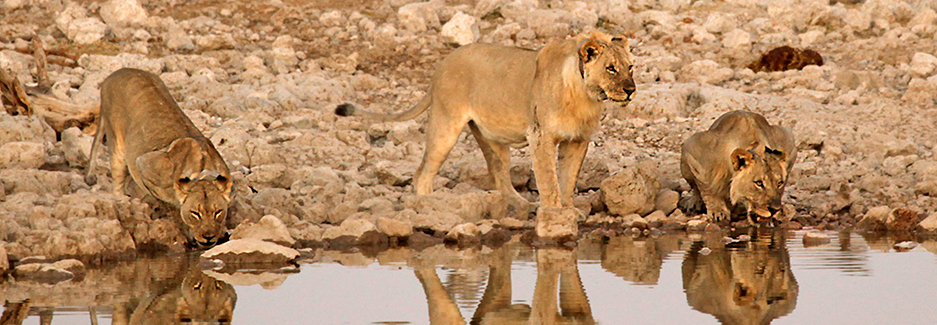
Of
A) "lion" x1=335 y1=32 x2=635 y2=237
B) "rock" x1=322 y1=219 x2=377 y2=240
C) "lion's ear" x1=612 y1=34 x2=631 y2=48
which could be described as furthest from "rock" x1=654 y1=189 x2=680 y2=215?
"rock" x1=322 y1=219 x2=377 y2=240

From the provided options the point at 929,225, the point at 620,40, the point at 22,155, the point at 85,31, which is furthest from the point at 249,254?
the point at 85,31

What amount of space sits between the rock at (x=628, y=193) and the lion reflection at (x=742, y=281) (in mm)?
1215

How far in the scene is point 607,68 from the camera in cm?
1060

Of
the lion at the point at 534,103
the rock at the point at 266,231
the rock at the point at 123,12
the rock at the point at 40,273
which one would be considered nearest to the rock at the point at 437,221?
the lion at the point at 534,103

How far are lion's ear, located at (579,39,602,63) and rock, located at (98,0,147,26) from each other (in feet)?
41.1

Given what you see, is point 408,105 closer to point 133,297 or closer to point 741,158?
point 741,158

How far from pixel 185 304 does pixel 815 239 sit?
19.4 ft

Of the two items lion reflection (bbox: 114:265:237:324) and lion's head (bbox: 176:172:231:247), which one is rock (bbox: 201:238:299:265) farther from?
lion reflection (bbox: 114:265:237:324)

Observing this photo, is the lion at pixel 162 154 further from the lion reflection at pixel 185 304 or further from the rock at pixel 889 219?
the rock at pixel 889 219

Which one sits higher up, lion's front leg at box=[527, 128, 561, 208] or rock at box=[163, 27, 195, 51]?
rock at box=[163, 27, 195, 51]

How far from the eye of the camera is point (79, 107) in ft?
48.3

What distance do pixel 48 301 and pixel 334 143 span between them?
7956 mm

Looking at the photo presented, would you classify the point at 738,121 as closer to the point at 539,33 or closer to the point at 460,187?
the point at 460,187

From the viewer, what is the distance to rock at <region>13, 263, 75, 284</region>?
28.5 ft
